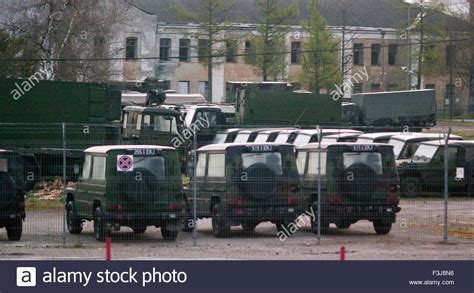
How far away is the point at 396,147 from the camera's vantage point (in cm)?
3362

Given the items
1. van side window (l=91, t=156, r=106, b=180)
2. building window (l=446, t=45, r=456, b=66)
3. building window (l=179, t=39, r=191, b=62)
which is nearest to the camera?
van side window (l=91, t=156, r=106, b=180)

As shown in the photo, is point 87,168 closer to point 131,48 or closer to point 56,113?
point 56,113

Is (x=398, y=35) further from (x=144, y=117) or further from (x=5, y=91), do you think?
(x=5, y=91)

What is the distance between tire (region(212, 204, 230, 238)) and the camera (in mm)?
21348

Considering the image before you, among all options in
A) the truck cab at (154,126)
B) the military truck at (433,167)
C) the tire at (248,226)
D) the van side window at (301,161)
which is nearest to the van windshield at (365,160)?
the van side window at (301,161)

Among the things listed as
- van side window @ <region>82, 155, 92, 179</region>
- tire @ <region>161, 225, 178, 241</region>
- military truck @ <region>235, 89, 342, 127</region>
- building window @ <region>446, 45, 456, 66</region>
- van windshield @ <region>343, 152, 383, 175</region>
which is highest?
building window @ <region>446, 45, 456, 66</region>

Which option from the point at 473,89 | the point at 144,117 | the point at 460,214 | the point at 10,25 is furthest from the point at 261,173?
the point at 473,89

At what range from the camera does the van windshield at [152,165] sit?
20.4m

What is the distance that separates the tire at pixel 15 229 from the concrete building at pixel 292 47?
48734 millimetres

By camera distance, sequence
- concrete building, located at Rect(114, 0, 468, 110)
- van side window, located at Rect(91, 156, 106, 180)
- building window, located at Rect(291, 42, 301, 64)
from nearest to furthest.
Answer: van side window, located at Rect(91, 156, 106, 180) < concrete building, located at Rect(114, 0, 468, 110) < building window, located at Rect(291, 42, 301, 64)

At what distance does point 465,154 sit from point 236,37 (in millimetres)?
39561

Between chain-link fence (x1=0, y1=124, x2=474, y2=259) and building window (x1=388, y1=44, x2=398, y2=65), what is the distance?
55.2 m

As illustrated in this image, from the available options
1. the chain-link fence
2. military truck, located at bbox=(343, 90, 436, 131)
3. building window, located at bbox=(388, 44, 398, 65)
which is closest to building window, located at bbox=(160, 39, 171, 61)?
building window, located at bbox=(388, 44, 398, 65)

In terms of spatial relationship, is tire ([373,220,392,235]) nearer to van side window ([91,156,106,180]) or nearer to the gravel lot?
the gravel lot
